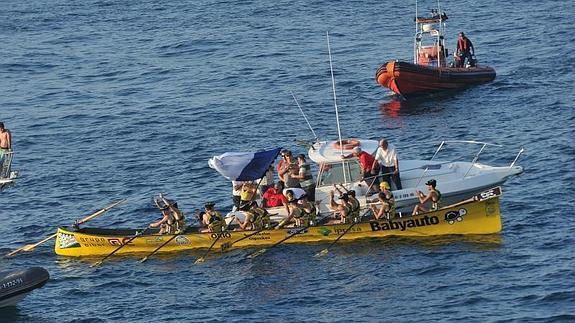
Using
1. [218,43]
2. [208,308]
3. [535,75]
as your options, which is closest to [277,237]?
[208,308]

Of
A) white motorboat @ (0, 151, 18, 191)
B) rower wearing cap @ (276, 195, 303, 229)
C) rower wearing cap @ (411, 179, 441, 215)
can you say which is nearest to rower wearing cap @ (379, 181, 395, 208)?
rower wearing cap @ (411, 179, 441, 215)

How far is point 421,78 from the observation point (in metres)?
58.2

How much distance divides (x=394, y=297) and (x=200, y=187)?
13.9 meters

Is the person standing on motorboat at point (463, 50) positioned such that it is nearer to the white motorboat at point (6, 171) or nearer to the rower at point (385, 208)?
the rower at point (385, 208)

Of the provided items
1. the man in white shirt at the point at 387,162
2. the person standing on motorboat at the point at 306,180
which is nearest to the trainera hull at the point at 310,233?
the person standing on motorboat at the point at 306,180

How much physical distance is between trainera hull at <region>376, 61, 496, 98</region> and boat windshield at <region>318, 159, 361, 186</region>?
1554 cm

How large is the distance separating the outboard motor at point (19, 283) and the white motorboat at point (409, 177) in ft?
31.0

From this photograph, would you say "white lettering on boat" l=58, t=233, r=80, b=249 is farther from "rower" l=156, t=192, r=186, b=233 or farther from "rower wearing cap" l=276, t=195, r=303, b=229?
"rower wearing cap" l=276, t=195, r=303, b=229

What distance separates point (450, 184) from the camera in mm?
42438

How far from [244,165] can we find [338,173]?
3.03 metres

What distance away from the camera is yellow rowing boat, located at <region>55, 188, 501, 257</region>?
134 feet

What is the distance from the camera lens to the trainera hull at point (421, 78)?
57.9 metres

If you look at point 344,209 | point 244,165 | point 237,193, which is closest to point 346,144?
point 344,209

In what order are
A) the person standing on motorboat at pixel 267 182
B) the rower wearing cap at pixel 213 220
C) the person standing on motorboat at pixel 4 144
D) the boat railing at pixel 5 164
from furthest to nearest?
the person standing on motorboat at pixel 4 144 → the boat railing at pixel 5 164 → the person standing on motorboat at pixel 267 182 → the rower wearing cap at pixel 213 220
